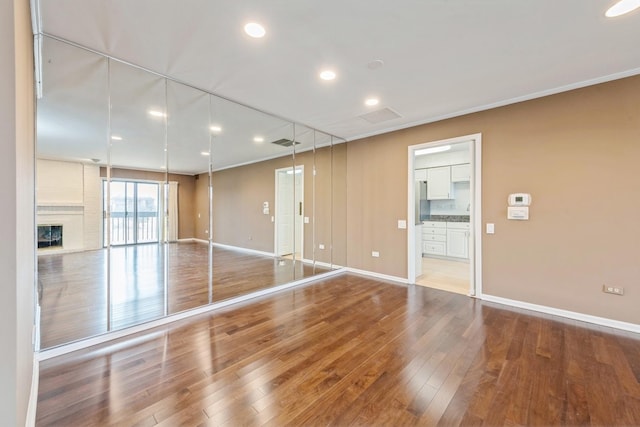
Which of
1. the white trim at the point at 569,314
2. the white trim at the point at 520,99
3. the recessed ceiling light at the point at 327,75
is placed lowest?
the white trim at the point at 569,314

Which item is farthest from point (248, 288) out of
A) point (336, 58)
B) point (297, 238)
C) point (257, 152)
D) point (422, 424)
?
point (336, 58)

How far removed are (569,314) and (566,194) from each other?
151 cm

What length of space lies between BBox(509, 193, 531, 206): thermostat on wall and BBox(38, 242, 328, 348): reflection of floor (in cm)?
351

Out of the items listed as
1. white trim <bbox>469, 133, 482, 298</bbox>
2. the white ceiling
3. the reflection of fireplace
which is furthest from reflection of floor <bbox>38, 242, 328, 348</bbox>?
white trim <bbox>469, 133, 482, 298</bbox>

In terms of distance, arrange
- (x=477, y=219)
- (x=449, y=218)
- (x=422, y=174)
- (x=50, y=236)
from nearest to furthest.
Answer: (x=50, y=236), (x=477, y=219), (x=449, y=218), (x=422, y=174)

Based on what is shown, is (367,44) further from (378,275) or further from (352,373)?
(378,275)

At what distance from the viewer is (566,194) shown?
3287 mm

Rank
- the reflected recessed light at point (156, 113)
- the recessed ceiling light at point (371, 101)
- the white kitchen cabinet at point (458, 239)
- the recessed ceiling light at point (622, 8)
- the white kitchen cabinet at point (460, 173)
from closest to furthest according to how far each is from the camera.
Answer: the recessed ceiling light at point (622, 8) → the reflected recessed light at point (156, 113) → the recessed ceiling light at point (371, 101) → the white kitchen cabinet at point (458, 239) → the white kitchen cabinet at point (460, 173)

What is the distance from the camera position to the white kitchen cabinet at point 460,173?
22.0 feet

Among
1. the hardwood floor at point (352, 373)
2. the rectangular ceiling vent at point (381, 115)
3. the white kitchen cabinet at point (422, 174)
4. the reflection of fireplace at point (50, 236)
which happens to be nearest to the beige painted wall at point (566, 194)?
the hardwood floor at point (352, 373)

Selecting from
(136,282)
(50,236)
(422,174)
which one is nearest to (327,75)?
(50,236)

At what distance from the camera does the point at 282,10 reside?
6.62ft

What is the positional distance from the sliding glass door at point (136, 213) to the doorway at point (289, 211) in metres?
2.29

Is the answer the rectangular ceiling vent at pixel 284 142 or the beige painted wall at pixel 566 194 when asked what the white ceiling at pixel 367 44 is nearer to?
the beige painted wall at pixel 566 194
